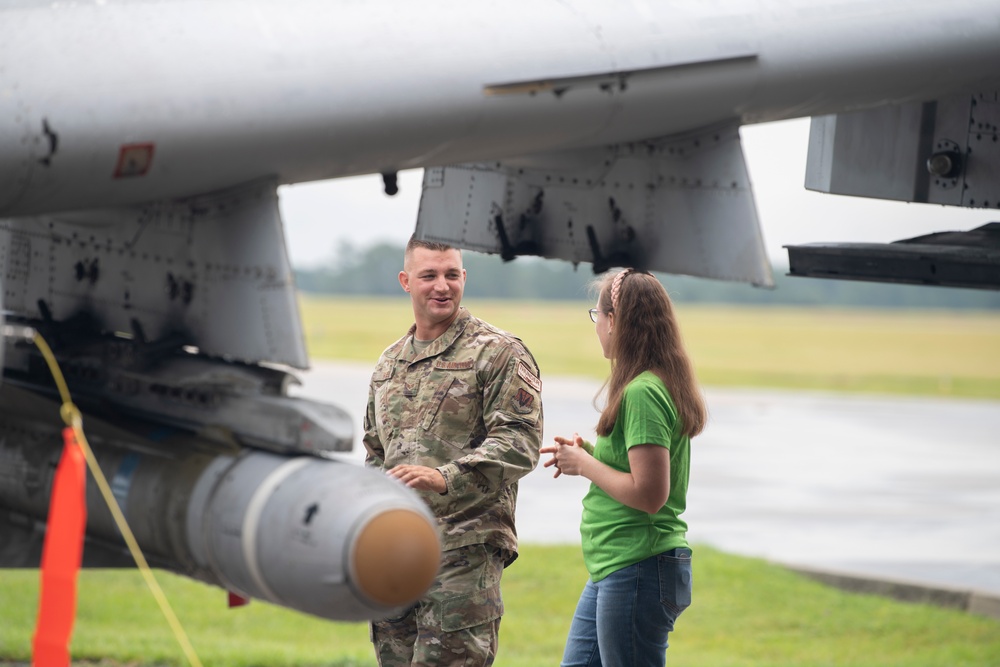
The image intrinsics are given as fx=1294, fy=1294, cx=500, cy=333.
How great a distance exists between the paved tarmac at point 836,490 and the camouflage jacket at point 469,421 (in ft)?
18.5

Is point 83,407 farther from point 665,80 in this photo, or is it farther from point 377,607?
point 665,80

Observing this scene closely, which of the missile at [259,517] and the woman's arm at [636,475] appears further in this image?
the woman's arm at [636,475]

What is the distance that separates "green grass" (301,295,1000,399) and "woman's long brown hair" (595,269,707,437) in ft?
76.1

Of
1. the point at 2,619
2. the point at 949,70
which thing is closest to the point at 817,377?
the point at 2,619

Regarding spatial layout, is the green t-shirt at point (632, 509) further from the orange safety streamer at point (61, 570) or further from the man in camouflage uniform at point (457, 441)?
the orange safety streamer at point (61, 570)

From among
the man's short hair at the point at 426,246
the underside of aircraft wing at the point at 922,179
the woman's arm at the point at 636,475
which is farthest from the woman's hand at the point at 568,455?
the underside of aircraft wing at the point at 922,179

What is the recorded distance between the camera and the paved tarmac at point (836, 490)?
→ 1206cm

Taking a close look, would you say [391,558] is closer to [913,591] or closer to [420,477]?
[420,477]

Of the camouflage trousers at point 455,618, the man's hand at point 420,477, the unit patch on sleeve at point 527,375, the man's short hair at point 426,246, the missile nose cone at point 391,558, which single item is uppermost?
the man's short hair at point 426,246

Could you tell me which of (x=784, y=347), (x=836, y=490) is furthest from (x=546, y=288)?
(x=836, y=490)

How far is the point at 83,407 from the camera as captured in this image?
3.97m

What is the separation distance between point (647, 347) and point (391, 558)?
Result: 1465 millimetres

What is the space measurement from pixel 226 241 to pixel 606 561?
158 cm

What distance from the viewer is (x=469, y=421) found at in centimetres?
422
